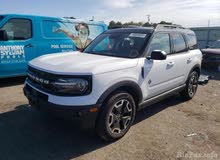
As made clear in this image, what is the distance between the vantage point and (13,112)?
4785mm

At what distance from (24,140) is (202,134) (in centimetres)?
306

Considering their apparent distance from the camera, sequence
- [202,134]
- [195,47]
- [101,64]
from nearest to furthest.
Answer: [101,64], [202,134], [195,47]

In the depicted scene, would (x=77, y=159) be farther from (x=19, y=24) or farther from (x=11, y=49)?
(x=19, y=24)

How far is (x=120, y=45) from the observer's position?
4.43 metres

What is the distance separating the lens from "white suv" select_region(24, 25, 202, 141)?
314 cm

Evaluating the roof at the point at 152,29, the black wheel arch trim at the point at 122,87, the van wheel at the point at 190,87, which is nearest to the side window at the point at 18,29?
the roof at the point at 152,29

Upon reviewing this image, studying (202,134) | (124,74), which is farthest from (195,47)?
(124,74)

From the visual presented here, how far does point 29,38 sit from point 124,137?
492cm

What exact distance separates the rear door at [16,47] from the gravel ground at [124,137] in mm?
1776

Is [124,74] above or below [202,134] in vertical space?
above

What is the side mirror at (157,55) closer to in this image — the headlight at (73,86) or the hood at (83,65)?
the hood at (83,65)

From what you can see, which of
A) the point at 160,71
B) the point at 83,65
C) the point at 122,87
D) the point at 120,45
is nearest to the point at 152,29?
the point at 120,45

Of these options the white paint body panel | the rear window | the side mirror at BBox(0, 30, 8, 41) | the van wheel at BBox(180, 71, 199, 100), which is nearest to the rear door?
the side mirror at BBox(0, 30, 8, 41)

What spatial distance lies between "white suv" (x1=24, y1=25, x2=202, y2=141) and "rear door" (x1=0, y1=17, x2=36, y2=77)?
3.06m
